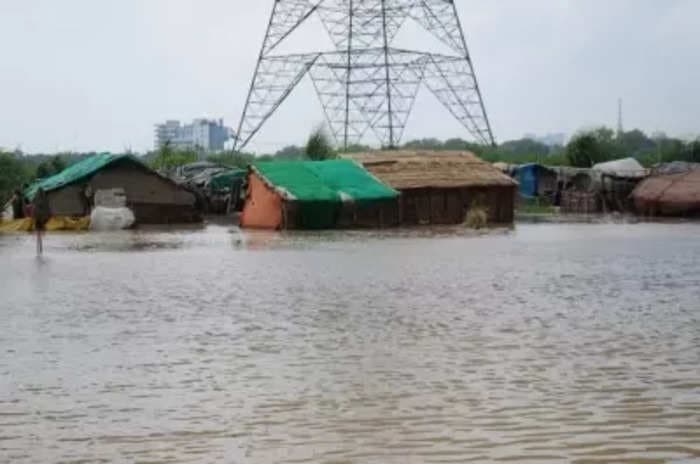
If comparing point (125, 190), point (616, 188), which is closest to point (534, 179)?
point (616, 188)

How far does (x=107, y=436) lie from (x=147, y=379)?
175 cm

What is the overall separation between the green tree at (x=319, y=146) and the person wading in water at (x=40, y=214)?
20.9 metres

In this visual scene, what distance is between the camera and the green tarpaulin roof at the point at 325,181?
29719mm

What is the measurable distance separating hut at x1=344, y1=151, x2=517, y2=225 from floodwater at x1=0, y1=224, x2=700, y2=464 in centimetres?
1494

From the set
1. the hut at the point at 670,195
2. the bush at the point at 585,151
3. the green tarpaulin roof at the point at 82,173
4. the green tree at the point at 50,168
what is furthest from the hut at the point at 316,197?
the bush at the point at 585,151

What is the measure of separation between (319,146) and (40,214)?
1067 inches

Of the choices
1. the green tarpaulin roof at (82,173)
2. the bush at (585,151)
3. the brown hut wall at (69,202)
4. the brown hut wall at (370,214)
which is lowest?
the brown hut wall at (370,214)

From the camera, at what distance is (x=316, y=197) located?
96.5 ft

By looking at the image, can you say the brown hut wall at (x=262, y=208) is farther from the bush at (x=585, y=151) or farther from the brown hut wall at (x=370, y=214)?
the bush at (x=585, y=151)

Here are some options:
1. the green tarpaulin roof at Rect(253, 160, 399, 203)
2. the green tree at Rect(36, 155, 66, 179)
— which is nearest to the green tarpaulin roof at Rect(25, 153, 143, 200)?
the green tarpaulin roof at Rect(253, 160, 399, 203)

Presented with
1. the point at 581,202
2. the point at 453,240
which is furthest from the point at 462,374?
the point at 581,202

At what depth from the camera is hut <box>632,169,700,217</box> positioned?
1412 inches

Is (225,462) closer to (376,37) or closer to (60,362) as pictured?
(60,362)

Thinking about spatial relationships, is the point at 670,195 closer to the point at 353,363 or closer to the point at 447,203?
the point at 447,203
